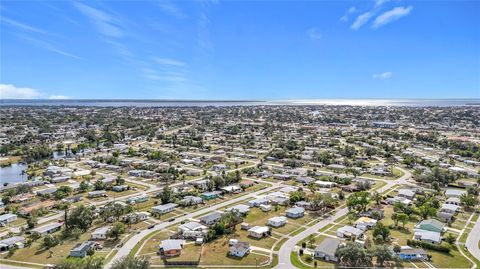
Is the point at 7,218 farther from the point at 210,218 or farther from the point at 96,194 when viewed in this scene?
the point at 210,218

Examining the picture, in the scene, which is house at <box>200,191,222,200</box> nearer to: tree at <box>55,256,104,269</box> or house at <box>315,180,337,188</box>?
house at <box>315,180,337,188</box>

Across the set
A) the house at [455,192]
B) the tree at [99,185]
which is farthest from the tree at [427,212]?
the tree at [99,185]

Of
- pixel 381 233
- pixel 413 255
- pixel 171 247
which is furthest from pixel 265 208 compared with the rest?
pixel 413 255

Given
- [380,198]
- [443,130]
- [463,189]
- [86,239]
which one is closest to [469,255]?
[380,198]

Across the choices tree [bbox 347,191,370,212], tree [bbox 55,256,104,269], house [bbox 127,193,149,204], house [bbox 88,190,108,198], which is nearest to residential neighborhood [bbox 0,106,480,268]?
tree [bbox 347,191,370,212]

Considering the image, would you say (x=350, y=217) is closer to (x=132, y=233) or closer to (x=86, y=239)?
(x=132, y=233)

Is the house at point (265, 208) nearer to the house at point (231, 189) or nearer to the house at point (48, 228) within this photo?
the house at point (231, 189)
